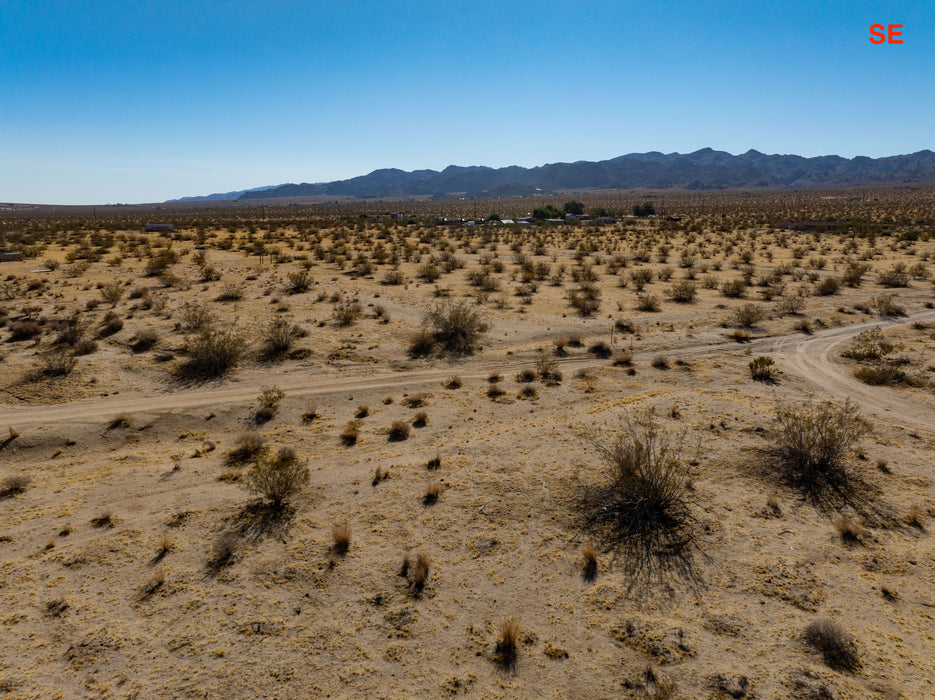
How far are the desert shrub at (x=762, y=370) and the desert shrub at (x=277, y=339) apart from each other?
A: 13675 millimetres

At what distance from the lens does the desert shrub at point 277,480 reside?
28.0 feet

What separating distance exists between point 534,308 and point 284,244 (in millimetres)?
29608

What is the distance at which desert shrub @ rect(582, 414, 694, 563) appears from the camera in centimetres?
753

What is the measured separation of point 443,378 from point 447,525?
6.70 metres

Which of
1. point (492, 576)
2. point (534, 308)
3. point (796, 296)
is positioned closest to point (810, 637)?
point (492, 576)

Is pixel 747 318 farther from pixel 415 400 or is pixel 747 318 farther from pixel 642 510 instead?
pixel 642 510

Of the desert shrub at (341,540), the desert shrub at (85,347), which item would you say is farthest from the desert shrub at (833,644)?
the desert shrub at (85,347)

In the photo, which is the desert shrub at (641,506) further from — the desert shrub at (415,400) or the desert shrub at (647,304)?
the desert shrub at (647,304)

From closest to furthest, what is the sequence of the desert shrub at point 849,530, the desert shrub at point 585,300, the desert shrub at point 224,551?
the desert shrub at point 224,551 < the desert shrub at point 849,530 < the desert shrub at point 585,300

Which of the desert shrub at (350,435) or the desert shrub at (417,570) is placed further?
the desert shrub at (350,435)

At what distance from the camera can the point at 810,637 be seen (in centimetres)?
581

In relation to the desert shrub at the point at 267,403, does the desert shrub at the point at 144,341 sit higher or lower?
higher

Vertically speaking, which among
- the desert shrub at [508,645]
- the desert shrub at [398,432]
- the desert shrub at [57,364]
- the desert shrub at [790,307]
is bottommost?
the desert shrub at [508,645]

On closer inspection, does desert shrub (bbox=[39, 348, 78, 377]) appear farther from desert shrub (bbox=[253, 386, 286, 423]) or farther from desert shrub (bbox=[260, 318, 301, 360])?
desert shrub (bbox=[253, 386, 286, 423])
